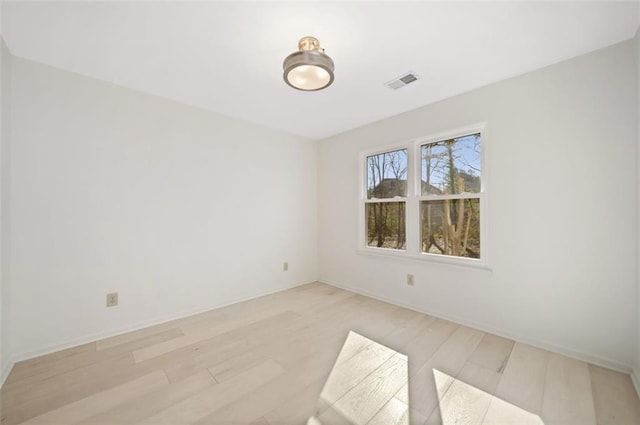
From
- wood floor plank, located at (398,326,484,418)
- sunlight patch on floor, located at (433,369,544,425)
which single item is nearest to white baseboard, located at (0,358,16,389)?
wood floor plank, located at (398,326,484,418)

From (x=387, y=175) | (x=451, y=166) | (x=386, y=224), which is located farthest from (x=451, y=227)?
(x=387, y=175)

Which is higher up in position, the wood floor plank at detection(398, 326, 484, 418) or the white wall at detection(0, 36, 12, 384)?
the white wall at detection(0, 36, 12, 384)

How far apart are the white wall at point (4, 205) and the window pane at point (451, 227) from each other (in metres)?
3.74

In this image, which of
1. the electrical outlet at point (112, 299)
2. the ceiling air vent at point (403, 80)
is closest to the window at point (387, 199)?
the ceiling air vent at point (403, 80)

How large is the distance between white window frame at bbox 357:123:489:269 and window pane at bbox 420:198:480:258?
0.18ft

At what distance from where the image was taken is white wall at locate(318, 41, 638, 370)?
1880mm

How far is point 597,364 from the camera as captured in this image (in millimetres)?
1938

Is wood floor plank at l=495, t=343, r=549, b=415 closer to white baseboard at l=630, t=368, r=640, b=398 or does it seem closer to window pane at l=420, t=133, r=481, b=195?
white baseboard at l=630, t=368, r=640, b=398

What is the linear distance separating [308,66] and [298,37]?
0.27 m

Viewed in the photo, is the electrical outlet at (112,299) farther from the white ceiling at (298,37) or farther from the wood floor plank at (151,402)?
the white ceiling at (298,37)

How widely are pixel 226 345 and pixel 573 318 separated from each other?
2.89 m

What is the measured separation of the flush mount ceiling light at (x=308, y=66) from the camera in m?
1.71

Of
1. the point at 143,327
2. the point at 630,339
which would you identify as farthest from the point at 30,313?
the point at 630,339

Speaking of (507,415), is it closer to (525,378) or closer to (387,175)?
(525,378)
